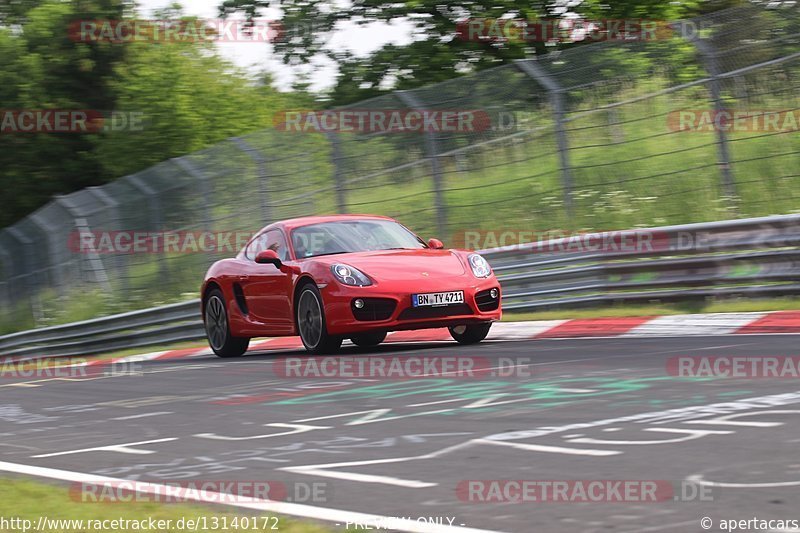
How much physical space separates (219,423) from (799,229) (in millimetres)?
5663

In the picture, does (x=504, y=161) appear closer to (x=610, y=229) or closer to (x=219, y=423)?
(x=610, y=229)

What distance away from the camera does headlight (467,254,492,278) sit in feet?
37.9

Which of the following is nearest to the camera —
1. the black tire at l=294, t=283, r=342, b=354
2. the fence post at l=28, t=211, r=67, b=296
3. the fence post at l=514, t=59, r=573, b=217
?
the black tire at l=294, t=283, r=342, b=354

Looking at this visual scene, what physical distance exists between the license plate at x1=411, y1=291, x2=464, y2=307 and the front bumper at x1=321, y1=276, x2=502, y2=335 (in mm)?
31

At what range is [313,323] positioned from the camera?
11688 mm

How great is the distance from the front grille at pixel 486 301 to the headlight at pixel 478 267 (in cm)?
18

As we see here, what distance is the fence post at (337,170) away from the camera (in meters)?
16.4

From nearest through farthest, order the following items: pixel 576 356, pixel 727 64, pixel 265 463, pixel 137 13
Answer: pixel 265 463, pixel 576 356, pixel 727 64, pixel 137 13

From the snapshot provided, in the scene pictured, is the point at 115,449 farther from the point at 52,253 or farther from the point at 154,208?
the point at 52,253

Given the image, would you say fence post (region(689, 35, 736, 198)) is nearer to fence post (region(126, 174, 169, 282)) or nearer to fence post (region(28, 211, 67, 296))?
fence post (region(126, 174, 169, 282))

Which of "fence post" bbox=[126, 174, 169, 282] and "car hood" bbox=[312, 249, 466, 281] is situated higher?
"fence post" bbox=[126, 174, 169, 282]

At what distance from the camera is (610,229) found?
14141mm

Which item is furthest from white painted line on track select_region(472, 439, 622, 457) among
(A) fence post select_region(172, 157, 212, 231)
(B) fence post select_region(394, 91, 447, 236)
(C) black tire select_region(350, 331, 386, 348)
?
(A) fence post select_region(172, 157, 212, 231)

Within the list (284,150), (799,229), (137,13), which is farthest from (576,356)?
(137,13)
